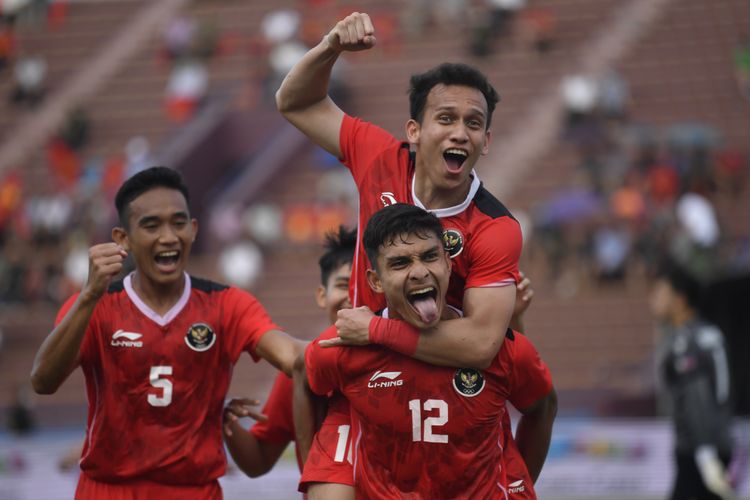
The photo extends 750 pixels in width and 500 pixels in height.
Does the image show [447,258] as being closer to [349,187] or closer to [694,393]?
[694,393]

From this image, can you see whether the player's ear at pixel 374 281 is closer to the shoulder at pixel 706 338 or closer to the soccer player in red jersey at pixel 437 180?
the soccer player in red jersey at pixel 437 180

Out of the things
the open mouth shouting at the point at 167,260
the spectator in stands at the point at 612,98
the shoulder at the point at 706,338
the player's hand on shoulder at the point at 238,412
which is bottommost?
the player's hand on shoulder at the point at 238,412

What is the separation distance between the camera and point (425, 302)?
4.97m

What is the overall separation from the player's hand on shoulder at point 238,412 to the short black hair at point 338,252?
2.73ft

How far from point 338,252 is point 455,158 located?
1465mm

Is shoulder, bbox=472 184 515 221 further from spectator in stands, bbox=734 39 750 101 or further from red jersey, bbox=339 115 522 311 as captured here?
spectator in stands, bbox=734 39 750 101

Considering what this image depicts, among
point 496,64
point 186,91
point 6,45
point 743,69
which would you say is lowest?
point 743,69

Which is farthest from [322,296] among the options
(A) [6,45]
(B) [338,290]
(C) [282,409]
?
(A) [6,45]

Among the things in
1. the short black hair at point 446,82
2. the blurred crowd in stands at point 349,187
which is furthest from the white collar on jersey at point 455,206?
the blurred crowd in stands at point 349,187

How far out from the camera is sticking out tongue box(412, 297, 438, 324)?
494 centimetres

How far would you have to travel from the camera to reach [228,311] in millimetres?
6105

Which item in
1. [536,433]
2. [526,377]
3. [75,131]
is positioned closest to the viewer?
[526,377]

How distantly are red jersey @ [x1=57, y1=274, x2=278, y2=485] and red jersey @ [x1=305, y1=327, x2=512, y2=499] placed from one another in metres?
0.98

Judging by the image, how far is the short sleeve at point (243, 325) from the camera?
604 cm
